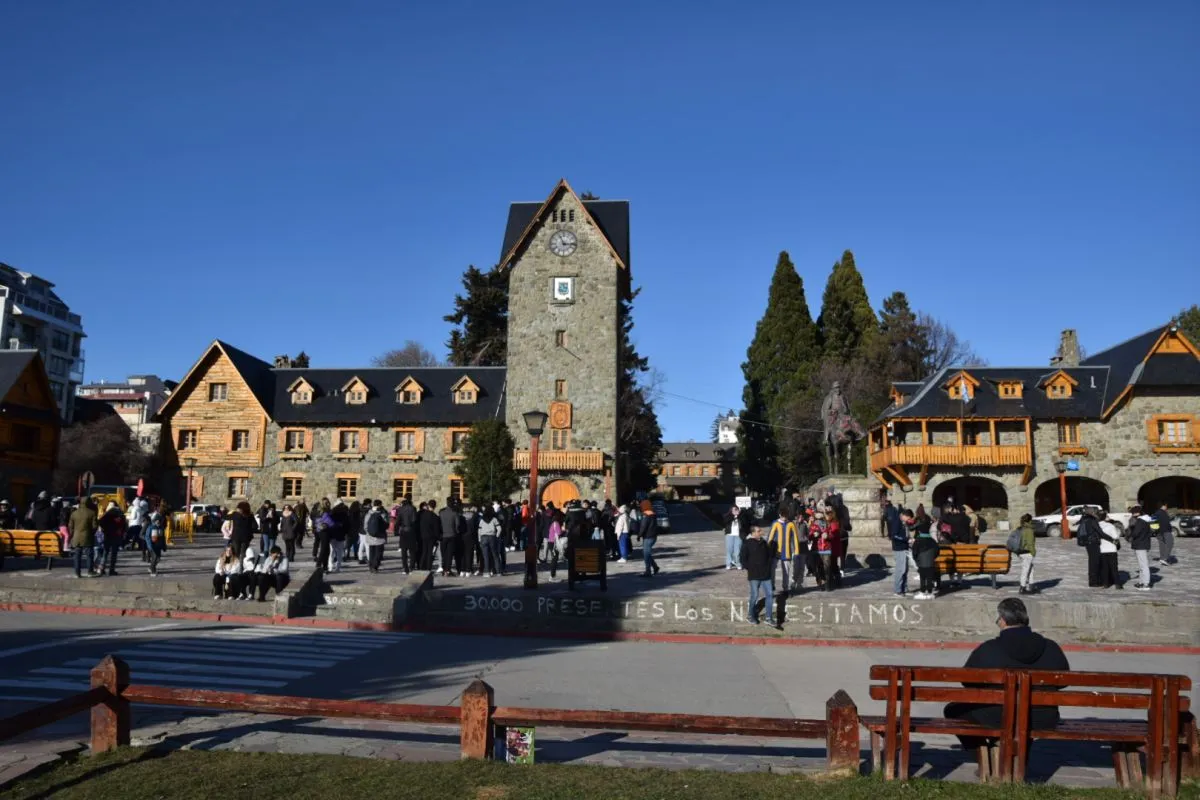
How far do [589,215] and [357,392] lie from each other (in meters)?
16.5

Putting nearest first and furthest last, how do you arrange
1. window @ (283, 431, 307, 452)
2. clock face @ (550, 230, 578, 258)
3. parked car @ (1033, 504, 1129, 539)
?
parked car @ (1033, 504, 1129, 539), clock face @ (550, 230, 578, 258), window @ (283, 431, 307, 452)

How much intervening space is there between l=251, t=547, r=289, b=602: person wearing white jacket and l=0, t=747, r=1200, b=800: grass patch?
1085 cm

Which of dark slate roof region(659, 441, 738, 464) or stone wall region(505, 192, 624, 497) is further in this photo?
dark slate roof region(659, 441, 738, 464)

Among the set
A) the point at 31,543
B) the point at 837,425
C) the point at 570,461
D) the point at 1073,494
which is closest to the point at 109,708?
the point at 31,543

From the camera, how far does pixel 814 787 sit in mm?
6195

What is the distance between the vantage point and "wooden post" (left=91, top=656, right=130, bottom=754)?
270 inches

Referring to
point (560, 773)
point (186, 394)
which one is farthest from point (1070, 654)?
point (186, 394)

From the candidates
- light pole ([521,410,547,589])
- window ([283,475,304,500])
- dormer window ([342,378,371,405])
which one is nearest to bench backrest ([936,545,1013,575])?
light pole ([521,410,547,589])

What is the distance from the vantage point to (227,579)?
17.4 metres

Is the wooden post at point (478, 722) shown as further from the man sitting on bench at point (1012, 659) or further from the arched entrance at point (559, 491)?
the arched entrance at point (559, 491)

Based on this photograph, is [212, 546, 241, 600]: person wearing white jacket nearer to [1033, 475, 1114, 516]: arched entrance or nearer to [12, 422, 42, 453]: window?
[12, 422, 42, 453]: window

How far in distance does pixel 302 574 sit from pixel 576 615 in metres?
6.08

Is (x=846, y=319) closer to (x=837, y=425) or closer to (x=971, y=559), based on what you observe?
(x=837, y=425)

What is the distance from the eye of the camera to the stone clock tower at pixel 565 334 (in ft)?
149
